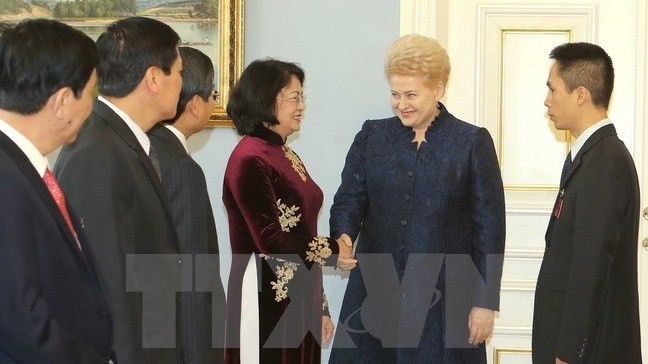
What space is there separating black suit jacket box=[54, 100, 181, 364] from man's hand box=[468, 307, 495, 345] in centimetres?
139

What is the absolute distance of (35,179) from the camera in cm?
176

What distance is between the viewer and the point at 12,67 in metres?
1.82

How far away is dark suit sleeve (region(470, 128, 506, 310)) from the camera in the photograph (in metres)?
3.33

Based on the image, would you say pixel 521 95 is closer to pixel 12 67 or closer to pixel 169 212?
pixel 169 212

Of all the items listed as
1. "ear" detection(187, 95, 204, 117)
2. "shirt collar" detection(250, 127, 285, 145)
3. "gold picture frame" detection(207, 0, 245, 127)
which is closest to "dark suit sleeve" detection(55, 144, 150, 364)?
"ear" detection(187, 95, 204, 117)

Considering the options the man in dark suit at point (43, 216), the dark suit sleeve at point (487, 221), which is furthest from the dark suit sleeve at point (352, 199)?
the man in dark suit at point (43, 216)

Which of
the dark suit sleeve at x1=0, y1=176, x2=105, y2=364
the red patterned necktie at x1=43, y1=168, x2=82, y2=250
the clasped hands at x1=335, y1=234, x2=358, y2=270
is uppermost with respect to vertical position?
the red patterned necktie at x1=43, y1=168, x2=82, y2=250

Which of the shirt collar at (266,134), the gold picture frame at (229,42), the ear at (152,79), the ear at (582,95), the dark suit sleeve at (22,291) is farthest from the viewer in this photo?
the gold picture frame at (229,42)

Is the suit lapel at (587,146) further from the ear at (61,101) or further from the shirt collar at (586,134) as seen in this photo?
the ear at (61,101)

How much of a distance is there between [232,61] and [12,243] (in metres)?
2.49

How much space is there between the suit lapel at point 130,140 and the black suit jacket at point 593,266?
1.31m

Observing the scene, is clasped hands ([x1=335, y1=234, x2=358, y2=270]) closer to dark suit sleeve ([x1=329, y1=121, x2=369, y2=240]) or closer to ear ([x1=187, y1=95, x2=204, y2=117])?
dark suit sleeve ([x1=329, y1=121, x2=369, y2=240])

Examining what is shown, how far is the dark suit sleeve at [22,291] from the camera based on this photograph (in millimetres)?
1672

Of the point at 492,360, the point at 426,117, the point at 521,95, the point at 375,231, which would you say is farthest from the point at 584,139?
the point at 492,360
